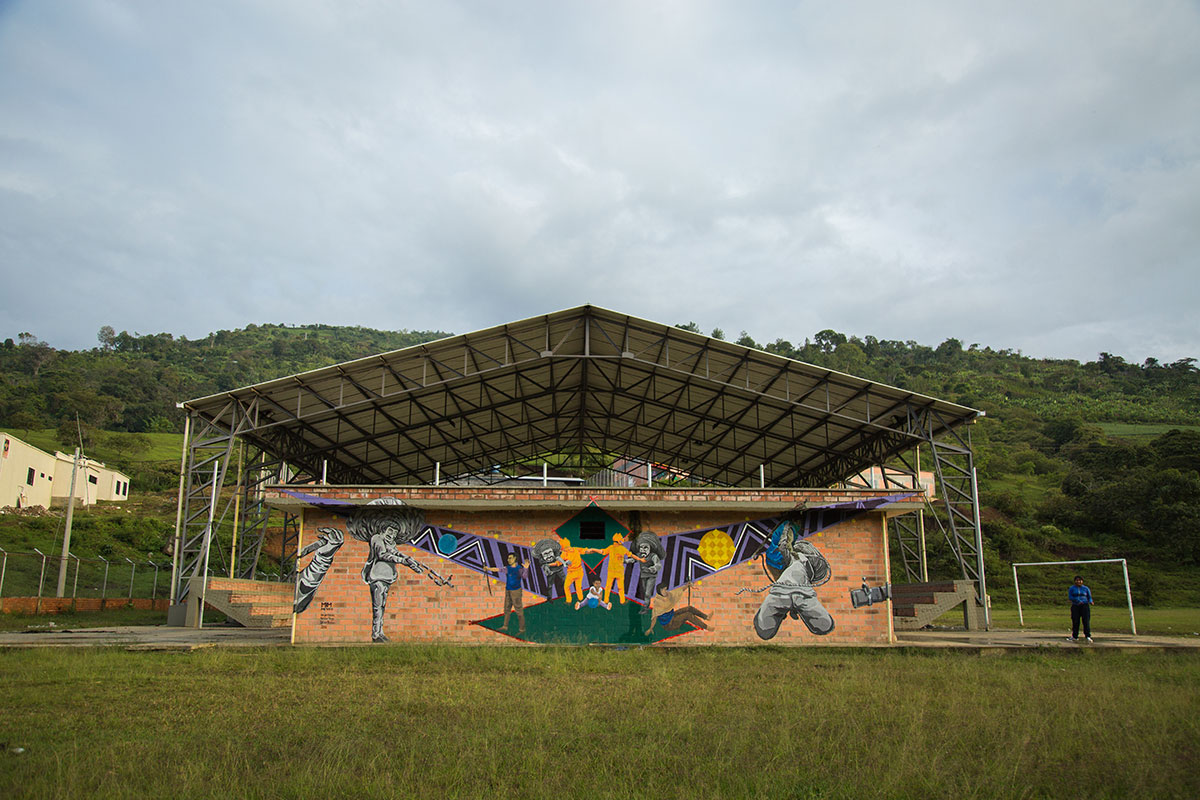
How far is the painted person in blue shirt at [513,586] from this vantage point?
605 inches

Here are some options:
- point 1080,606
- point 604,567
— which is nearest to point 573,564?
point 604,567

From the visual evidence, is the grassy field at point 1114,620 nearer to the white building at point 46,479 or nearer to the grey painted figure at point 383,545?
the grey painted figure at point 383,545

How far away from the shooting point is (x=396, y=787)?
17.3 feet

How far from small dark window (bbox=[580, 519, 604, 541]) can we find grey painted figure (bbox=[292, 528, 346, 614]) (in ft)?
15.6

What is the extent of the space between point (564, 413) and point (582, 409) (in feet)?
2.84

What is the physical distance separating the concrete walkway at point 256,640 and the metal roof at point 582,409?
Result: 5914 mm

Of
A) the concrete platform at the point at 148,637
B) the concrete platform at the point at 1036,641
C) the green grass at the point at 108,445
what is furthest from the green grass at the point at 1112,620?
the green grass at the point at 108,445

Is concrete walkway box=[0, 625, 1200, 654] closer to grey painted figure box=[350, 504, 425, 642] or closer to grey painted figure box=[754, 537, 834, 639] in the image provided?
grey painted figure box=[754, 537, 834, 639]

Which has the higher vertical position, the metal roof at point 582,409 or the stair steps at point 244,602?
the metal roof at point 582,409

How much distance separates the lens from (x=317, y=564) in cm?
1543

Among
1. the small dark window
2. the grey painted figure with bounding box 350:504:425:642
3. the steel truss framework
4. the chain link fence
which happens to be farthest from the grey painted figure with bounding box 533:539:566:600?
the chain link fence

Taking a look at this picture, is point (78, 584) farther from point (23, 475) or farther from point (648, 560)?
point (648, 560)

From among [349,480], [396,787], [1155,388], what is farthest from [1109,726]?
[1155,388]

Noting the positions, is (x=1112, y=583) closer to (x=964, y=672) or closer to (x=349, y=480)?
(x=964, y=672)
